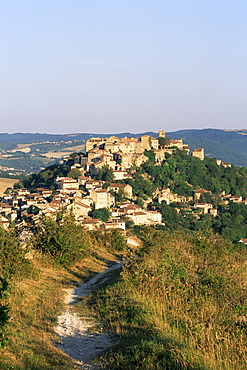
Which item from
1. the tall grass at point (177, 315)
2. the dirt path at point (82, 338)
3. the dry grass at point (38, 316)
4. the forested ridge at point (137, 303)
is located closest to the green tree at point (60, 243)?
the forested ridge at point (137, 303)

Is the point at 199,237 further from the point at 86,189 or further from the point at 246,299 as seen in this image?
the point at 86,189

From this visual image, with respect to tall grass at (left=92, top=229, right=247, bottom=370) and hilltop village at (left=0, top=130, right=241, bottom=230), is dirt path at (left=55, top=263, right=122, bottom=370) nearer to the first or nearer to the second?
tall grass at (left=92, top=229, right=247, bottom=370)

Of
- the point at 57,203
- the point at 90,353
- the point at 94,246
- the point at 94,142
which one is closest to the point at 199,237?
the point at 94,246

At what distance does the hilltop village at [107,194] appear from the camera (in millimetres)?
58281

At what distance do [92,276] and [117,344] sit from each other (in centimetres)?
789

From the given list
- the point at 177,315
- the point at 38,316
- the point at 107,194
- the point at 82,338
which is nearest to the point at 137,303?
the point at 177,315

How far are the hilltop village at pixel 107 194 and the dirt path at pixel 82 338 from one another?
133 ft

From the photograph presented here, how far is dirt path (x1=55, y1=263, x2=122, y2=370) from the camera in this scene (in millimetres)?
7270

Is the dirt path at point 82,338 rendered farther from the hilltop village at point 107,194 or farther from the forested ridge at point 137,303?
the hilltop village at point 107,194

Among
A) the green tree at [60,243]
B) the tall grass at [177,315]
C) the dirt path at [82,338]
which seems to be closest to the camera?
the tall grass at [177,315]

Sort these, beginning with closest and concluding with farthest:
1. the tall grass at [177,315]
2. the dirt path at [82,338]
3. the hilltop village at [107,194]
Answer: the tall grass at [177,315]
the dirt path at [82,338]
the hilltop village at [107,194]

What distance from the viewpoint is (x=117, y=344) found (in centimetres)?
746

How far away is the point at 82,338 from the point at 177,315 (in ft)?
5.63

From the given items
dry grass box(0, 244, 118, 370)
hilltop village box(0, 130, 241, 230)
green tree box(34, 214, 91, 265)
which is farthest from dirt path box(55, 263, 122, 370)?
hilltop village box(0, 130, 241, 230)
